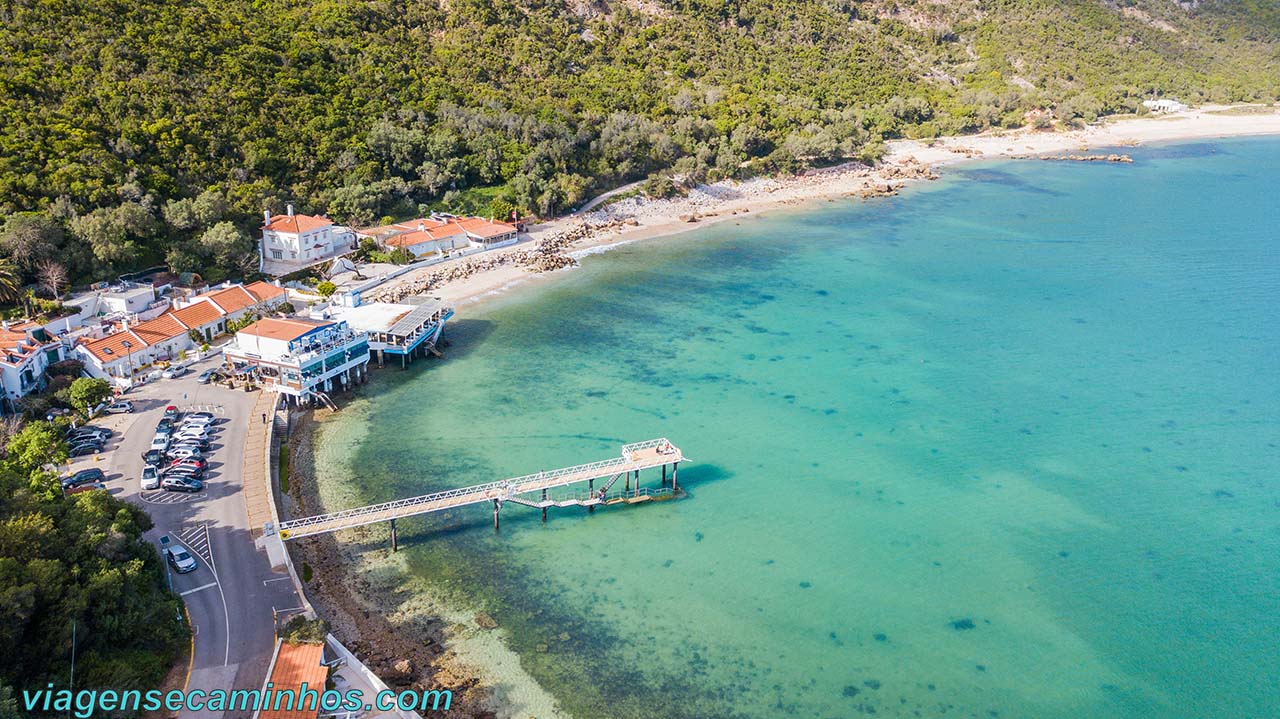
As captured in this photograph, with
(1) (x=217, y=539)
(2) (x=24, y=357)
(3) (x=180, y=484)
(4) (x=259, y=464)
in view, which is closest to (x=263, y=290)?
(2) (x=24, y=357)

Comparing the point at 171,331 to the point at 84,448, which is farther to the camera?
the point at 171,331

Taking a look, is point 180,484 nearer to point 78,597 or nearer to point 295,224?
point 78,597

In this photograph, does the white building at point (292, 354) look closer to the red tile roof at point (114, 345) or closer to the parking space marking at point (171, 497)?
the red tile roof at point (114, 345)

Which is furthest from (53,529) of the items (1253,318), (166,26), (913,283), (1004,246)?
(1004,246)

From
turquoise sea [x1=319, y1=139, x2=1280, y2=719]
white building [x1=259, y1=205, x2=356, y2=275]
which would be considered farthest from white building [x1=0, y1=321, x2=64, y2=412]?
white building [x1=259, y1=205, x2=356, y2=275]

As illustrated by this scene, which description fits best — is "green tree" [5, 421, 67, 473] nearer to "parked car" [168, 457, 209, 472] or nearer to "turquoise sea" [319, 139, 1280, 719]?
"parked car" [168, 457, 209, 472]

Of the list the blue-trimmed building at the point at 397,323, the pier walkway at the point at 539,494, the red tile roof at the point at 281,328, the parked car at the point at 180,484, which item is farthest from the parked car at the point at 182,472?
the blue-trimmed building at the point at 397,323
